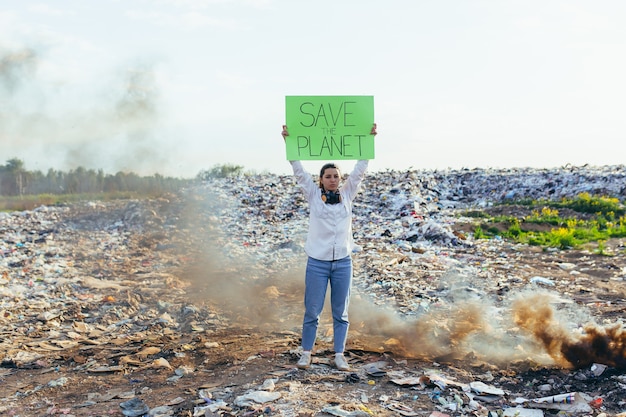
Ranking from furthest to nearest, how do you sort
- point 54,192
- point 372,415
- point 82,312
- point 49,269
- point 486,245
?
point 54,192, point 486,245, point 49,269, point 82,312, point 372,415

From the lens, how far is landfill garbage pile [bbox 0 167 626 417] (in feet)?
11.1

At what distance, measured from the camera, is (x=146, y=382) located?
393 centimetres

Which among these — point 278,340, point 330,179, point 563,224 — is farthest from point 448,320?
point 563,224

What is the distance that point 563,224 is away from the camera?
10703 millimetres

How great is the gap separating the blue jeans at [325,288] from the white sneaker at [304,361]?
3.9 inches

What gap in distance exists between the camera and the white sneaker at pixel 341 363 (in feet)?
12.2

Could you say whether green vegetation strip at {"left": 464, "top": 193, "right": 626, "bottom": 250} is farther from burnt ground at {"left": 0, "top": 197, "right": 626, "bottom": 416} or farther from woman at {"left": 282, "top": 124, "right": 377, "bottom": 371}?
woman at {"left": 282, "top": 124, "right": 377, "bottom": 371}

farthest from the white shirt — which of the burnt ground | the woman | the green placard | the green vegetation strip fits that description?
the green vegetation strip

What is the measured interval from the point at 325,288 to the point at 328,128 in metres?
1.12

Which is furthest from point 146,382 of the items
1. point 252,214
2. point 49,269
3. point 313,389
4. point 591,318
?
point 252,214

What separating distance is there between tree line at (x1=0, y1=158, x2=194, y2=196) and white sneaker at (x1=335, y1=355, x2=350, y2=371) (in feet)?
59.3

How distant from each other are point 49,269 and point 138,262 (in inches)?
57.7

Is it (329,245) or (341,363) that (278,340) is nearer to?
(341,363)

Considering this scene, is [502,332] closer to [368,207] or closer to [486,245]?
[486,245]
